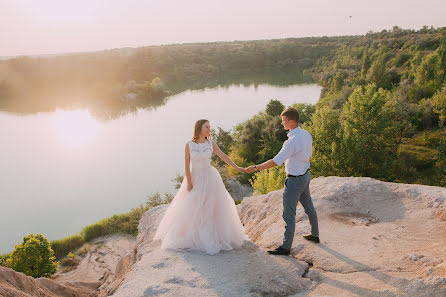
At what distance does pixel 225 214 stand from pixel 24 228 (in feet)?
63.2

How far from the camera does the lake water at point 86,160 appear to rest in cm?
2191

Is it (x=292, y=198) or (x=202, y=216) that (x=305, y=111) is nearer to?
(x=202, y=216)

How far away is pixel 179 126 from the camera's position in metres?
40.6

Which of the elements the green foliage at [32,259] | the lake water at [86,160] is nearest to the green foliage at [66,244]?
the lake water at [86,160]

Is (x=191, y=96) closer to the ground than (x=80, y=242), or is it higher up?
higher up

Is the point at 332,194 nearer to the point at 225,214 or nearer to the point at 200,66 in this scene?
the point at 225,214

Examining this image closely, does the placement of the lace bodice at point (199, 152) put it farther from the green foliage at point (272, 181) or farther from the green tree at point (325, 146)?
the green tree at point (325, 146)

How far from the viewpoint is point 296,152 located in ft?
16.3

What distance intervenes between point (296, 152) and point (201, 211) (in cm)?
194

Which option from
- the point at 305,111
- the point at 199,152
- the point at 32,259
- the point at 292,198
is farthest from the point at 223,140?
the point at 292,198

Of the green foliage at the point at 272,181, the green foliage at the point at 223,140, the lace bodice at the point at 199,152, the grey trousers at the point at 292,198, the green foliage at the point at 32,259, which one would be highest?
the lace bodice at the point at 199,152

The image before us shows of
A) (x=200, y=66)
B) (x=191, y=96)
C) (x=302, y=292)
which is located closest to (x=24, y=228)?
(x=302, y=292)

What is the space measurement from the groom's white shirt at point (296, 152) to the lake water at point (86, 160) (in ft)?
58.8

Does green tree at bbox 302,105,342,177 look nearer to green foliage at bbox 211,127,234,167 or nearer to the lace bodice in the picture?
the lace bodice
